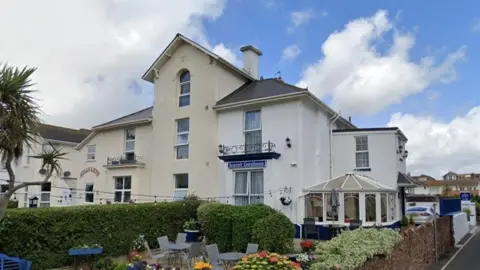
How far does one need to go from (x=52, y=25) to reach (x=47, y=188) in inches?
643

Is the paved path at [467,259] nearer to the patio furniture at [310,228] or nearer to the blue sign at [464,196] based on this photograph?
the patio furniture at [310,228]

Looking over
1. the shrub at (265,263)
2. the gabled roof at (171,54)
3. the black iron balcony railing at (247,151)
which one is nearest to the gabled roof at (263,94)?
the gabled roof at (171,54)

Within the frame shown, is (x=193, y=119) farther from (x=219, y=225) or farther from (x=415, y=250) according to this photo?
(x=415, y=250)

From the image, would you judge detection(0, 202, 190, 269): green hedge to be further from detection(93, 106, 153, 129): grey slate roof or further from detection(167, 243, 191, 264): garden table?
detection(93, 106, 153, 129): grey slate roof

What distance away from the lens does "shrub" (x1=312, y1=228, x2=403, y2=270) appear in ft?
19.4

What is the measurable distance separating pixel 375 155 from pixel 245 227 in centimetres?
994

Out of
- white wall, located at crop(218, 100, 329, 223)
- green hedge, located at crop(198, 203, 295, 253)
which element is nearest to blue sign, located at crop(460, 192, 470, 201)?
white wall, located at crop(218, 100, 329, 223)

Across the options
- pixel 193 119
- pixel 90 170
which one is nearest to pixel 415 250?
pixel 193 119

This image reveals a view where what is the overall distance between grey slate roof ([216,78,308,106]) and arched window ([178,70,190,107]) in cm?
238

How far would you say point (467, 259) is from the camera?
14.8 meters

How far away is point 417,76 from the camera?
20641 millimetres

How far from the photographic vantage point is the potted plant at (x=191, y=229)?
1520 centimetres

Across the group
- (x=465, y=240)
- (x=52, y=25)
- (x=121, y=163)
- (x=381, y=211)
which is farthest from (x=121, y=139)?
(x=465, y=240)

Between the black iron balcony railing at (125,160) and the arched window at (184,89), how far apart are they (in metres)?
4.30
